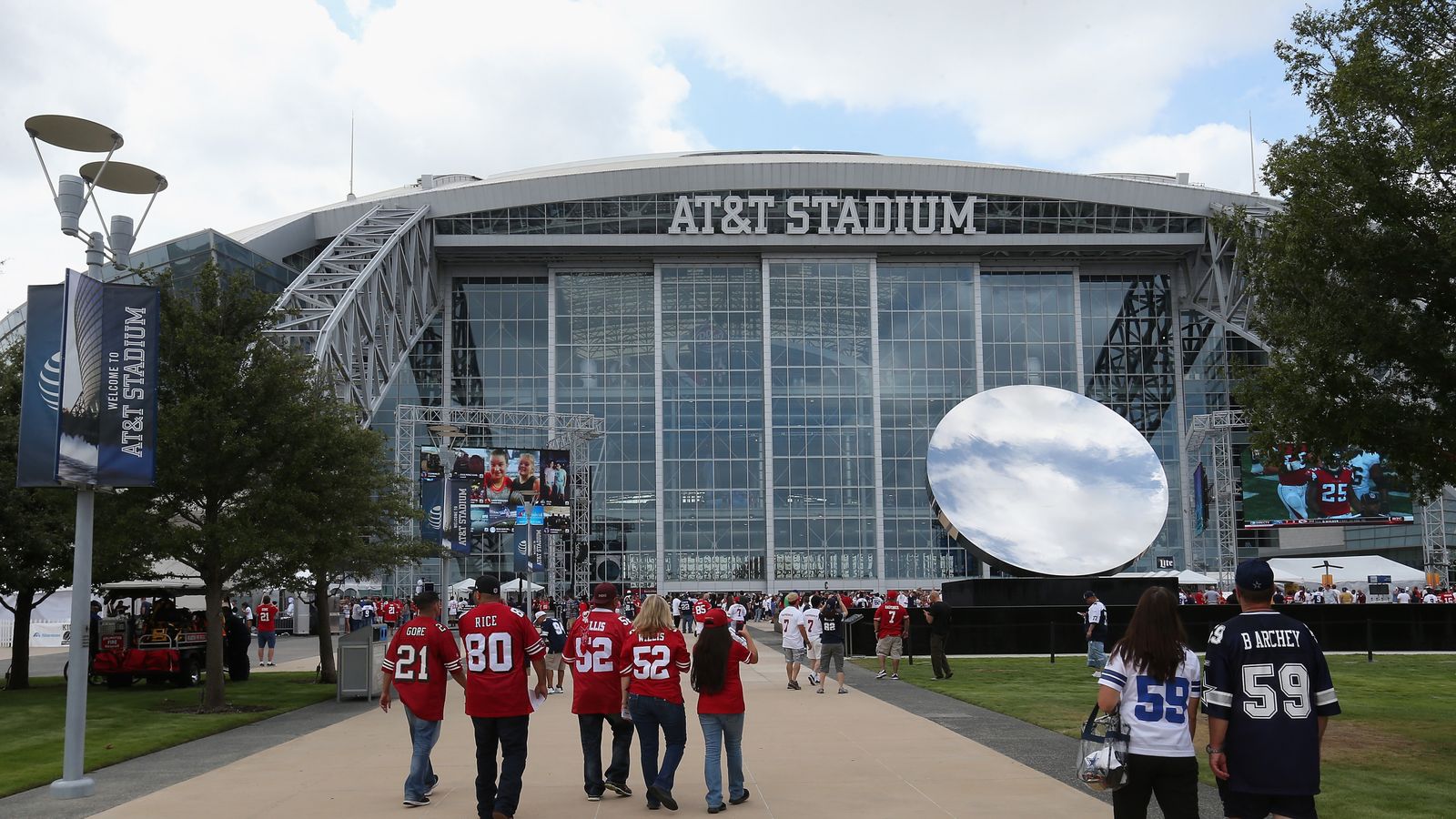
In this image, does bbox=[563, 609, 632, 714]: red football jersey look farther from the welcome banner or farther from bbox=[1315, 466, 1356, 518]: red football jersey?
bbox=[1315, 466, 1356, 518]: red football jersey

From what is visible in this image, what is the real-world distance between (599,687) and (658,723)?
2.12 feet

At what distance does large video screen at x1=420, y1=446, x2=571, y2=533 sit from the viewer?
50.2 m

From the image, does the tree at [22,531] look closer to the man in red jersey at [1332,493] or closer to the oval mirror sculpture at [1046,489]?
the oval mirror sculpture at [1046,489]

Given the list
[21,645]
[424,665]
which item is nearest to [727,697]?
[424,665]

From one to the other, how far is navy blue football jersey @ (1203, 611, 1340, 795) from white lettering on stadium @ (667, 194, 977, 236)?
62379 mm

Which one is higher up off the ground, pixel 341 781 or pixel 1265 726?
pixel 1265 726

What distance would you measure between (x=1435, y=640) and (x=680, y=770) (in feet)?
90.0

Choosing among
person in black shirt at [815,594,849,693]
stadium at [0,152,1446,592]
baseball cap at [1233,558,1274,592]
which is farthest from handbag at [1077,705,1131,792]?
stadium at [0,152,1446,592]

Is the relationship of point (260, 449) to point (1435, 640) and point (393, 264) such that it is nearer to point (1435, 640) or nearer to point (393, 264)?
point (1435, 640)

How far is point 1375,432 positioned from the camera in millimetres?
13812

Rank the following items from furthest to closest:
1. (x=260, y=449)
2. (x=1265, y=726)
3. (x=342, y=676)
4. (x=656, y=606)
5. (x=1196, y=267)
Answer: (x=1196, y=267)
(x=342, y=676)
(x=260, y=449)
(x=656, y=606)
(x=1265, y=726)

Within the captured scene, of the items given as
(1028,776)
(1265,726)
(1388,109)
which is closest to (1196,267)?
(1388,109)

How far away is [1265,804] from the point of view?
6242 mm

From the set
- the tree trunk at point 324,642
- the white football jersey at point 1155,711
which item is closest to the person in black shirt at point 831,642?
the tree trunk at point 324,642
